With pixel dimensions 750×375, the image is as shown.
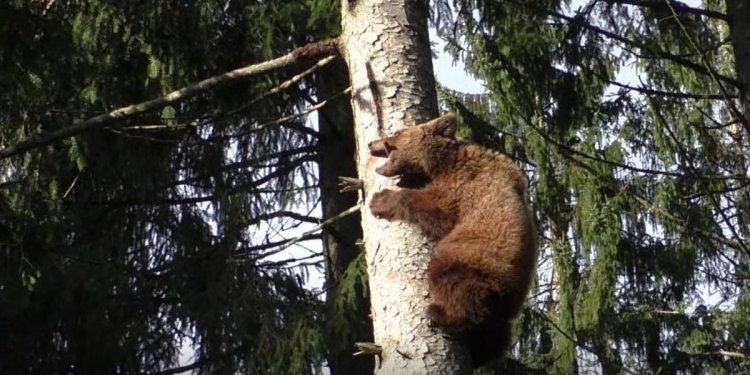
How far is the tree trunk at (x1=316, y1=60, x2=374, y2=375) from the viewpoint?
32.1ft

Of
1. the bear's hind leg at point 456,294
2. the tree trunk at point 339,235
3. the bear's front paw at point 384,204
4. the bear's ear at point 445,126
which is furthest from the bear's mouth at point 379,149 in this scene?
the tree trunk at point 339,235

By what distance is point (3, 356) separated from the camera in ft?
41.3

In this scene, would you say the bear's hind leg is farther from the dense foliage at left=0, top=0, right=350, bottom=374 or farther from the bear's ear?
the dense foliage at left=0, top=0, right=350, bottom=374

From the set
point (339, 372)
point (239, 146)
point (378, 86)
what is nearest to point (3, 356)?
point (239, 146)

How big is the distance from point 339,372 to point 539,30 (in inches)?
131

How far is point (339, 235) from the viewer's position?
1083cm

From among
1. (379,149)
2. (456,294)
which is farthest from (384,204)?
(456,294)

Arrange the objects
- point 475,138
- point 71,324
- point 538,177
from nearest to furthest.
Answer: point 475,138 → point 71,324 → point 538,177

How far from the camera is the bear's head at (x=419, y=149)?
459 centimetres

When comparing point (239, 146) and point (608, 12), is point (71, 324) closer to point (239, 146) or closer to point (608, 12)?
point (239, 146)

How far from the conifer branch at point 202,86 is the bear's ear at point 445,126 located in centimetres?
63

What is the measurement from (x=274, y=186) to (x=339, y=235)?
1193mm

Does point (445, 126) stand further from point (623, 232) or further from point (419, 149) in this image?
point (623, 232)

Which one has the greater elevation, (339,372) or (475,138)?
(475,138)
